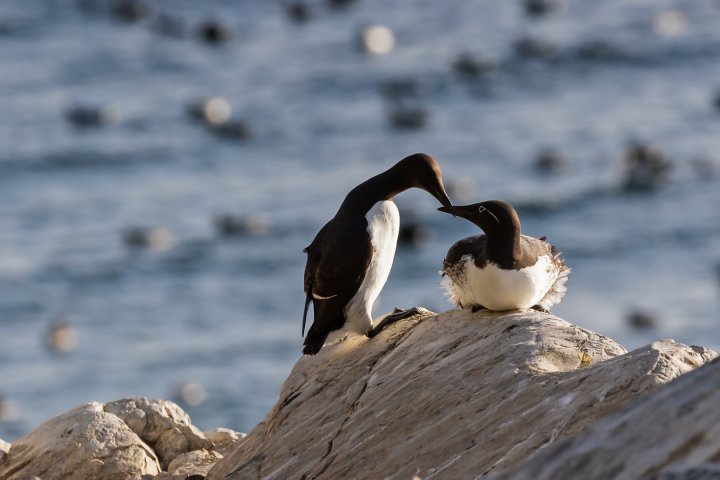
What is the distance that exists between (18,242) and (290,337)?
6082 millimetres

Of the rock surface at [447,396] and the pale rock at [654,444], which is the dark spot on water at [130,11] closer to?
the rock surface at [447,396]

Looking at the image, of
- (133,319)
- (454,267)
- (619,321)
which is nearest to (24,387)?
(133,319)

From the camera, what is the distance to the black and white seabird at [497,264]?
7.79 metres

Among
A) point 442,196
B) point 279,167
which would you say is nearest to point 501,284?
point 442,196

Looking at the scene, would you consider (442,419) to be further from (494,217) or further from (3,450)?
(3,450)

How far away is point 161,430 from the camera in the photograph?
9414 mm

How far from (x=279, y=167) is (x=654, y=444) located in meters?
23.0

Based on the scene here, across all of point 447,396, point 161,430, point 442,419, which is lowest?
point 442,419

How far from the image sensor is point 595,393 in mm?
6574

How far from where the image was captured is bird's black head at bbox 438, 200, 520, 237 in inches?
307

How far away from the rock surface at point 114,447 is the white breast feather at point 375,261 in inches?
46.7

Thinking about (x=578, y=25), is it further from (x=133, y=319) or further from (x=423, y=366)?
(x=423, y=366)

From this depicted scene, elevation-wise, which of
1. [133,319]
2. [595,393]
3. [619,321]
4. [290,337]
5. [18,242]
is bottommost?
[595,393]

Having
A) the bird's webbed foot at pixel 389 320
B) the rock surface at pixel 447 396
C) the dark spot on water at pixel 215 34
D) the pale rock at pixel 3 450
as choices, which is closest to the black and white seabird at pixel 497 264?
the rock surface at pixel 447 396
